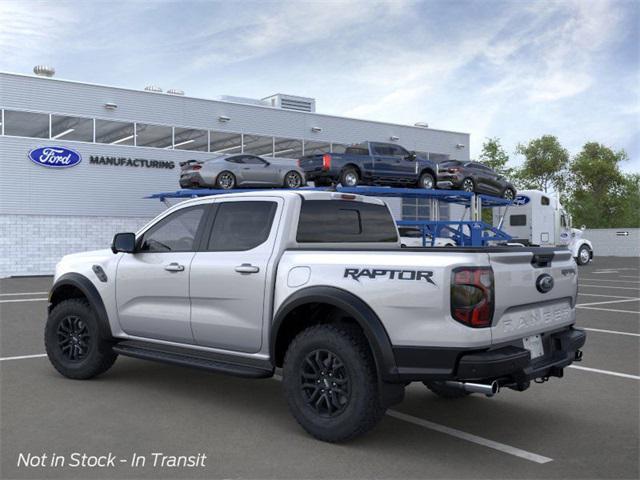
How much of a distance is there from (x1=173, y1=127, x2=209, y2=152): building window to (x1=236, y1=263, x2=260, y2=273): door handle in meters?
25.7

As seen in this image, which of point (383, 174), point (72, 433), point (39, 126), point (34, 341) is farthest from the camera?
point (39, 126)

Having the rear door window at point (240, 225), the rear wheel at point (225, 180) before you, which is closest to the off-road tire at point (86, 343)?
the rear door window at point (240, 225)

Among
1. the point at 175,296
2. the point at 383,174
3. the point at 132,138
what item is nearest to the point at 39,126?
the point at 132,138

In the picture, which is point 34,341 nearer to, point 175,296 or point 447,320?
point 175,296

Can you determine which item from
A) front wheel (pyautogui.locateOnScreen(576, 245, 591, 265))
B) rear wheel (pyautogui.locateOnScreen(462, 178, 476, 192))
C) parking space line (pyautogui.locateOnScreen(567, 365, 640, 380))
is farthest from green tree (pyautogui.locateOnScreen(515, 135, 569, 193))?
parking space line (pyautogui.locateOnScreen(567, 365, 640, 380))

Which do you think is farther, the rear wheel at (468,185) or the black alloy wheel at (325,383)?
the rear wheel at (468,185)

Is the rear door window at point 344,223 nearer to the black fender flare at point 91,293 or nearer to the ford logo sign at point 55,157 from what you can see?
the black fender flare at point 91,293

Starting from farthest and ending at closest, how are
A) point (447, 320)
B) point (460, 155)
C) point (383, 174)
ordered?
point (460, 155)
point (383, 174)
point (447, 320)

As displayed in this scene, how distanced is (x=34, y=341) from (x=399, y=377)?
6534 mm

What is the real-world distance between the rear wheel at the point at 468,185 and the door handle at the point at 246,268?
18.6 meters

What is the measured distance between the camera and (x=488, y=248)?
4.47 meters

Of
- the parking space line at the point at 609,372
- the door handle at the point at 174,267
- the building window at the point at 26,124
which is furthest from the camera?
the building window at the point at 26,124

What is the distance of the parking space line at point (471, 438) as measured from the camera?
449cm

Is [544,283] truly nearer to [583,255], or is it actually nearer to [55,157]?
[55,157]
